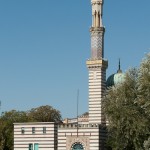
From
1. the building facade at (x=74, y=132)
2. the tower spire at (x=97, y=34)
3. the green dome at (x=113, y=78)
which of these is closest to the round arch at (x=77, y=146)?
the building facade at (x=74, y=132)

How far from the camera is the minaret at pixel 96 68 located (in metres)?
67.1

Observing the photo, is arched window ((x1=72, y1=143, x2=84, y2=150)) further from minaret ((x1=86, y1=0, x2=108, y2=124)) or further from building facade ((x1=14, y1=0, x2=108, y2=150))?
minaret ((x1=86, y1=0, x2=108, y2=124))

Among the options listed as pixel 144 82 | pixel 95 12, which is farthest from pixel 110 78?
pixel 144 82

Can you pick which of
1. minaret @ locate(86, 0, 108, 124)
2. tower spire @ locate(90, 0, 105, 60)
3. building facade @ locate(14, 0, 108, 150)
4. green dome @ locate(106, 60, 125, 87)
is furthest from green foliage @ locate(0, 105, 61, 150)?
tower spire @ locate(90, 0, 105, 60)

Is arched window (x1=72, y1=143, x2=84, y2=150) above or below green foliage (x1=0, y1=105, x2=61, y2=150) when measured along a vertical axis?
below

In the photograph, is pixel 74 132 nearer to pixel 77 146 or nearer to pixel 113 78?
pixel 77 146

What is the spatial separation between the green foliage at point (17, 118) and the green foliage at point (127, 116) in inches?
785

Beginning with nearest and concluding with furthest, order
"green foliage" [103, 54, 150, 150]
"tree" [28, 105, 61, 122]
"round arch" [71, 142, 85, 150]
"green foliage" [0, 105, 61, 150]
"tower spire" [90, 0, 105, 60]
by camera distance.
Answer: "green foliage" [103, 54, 150, 150] < "round arch" [71, 142, 85, 150] < "tower spire" [90, 0, 105, 60] < "green foliage" [0, 105, 61, 150] < "tree" [28, 105, 61, 122]

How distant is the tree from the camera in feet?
298

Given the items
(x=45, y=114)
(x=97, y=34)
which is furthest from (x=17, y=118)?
(x=97, y=34)

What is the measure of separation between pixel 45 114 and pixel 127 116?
36.7 meters

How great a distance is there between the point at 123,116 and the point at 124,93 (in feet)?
7.80

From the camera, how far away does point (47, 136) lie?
208 feet

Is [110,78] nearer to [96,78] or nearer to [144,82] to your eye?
[96,78]
